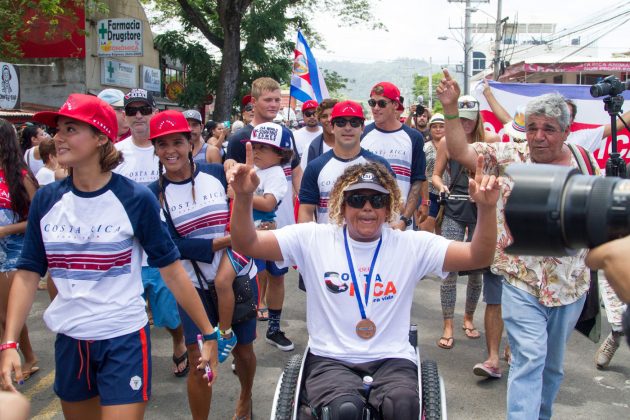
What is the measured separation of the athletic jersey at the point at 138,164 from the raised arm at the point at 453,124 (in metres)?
2.33

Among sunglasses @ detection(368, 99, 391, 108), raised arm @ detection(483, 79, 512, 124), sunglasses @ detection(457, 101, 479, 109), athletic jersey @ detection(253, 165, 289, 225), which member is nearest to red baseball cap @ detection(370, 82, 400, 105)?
sunglasses @ detection(368, 99, 391, 108)

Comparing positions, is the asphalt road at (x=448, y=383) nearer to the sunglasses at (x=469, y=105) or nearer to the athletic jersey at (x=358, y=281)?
the athletic jersey at (x=358, y=281)

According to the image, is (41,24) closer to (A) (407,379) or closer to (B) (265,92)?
(B) (265,92)

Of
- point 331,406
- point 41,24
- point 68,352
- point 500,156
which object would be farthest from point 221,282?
point 41,24

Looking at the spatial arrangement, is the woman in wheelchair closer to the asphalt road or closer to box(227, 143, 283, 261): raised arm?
box(227, 143, 283, 261): raised arm

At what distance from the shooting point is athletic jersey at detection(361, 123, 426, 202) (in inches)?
211

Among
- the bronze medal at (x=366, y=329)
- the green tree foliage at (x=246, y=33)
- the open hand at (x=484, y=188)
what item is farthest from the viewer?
the green tree foliage at (x=246, y=33)

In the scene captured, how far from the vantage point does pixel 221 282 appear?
3.75m

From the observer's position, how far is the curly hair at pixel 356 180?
10.5ft

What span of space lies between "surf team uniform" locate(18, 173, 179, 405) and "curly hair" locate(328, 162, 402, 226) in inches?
35.7

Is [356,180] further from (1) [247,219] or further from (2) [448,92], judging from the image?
(2) [448,92]

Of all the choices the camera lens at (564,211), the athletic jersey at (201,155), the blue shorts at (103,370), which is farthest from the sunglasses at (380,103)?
the camera lens at (564,211)

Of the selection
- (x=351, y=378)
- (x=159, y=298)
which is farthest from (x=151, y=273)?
(x=351, y=378)

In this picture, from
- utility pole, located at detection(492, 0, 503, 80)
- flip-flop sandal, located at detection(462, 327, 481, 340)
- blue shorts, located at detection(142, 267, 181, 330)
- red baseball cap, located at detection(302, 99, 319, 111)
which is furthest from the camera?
utility pole, located at detection(492, 0, 503, 80)
